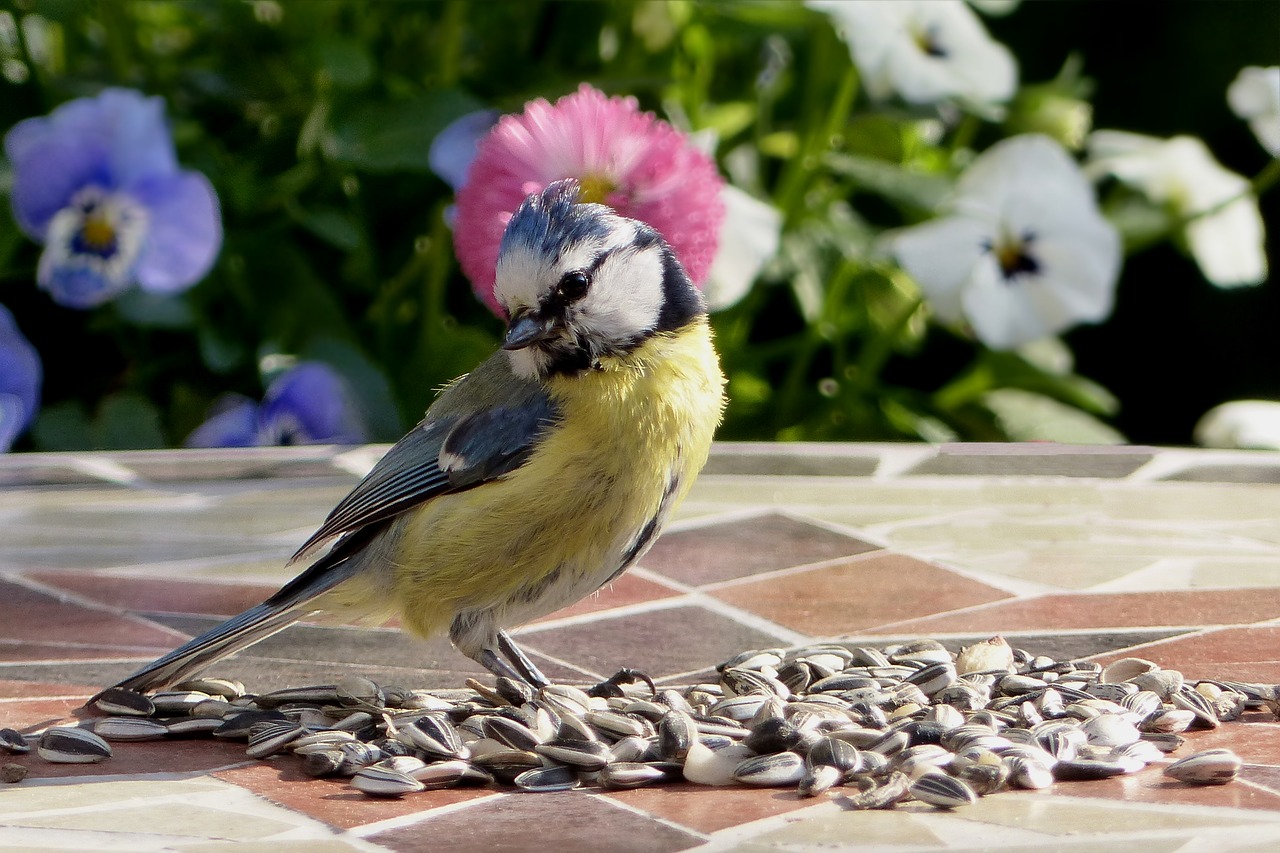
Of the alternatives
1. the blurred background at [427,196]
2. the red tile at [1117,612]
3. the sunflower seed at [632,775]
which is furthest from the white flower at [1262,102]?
the sunflower seed at [632,775]

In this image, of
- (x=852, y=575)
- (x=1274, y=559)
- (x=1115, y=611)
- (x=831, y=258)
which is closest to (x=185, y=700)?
(x=852, y=575)

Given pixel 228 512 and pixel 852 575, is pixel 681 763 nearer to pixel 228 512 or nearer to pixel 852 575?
pixel 852 575

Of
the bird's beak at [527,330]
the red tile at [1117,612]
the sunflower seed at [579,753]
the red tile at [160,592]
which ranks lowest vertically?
the sunflower seed at [579,753]

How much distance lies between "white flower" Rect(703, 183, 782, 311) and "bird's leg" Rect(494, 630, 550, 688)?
2.41 feet

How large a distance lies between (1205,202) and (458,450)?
1514 mm

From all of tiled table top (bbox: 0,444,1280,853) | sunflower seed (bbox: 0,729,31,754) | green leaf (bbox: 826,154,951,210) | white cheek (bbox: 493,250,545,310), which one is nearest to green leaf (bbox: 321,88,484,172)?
tiled table top (bbox: 0,444,1280,853)

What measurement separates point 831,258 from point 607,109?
0.74 metres

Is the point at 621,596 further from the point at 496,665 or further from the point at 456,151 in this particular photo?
the point at 456,151

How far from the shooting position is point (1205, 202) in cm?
246

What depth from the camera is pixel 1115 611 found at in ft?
5.14

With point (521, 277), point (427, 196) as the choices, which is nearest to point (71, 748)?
point (521, 277)

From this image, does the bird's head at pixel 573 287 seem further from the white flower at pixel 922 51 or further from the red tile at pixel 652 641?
the white flower at pixel 922 51

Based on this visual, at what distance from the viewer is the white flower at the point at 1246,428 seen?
2.41 meters

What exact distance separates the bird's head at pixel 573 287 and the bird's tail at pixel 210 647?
0.98ft
